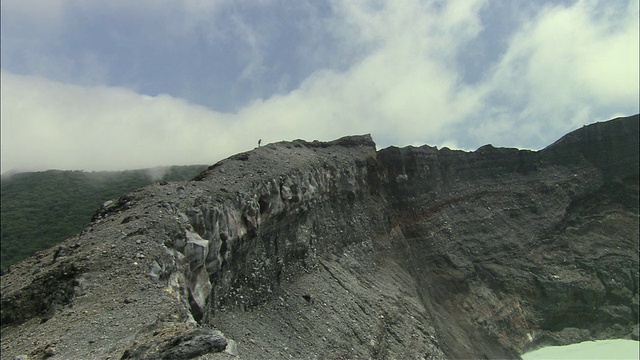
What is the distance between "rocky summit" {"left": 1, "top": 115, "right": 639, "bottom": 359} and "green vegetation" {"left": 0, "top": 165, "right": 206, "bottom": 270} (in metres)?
27.3

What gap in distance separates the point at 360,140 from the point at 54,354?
2621cm

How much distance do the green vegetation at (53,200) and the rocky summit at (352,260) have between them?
27.3 m

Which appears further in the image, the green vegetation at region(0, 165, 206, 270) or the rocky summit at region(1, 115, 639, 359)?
the green vegetation at region(0, 165, 206, 270)

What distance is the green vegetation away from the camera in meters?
50.6

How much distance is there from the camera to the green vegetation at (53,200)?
50625 mm

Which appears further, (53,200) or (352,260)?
(53,200)

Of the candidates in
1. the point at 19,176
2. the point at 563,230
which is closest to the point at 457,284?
the point at 563,230

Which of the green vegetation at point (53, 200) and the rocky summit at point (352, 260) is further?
the green vegetation at point (53, 200)

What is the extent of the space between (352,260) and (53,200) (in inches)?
1955

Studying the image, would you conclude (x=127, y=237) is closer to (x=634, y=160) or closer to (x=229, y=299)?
(x=229, y=299)

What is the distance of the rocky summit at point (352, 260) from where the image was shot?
12.1m

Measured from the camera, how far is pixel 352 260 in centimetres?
2648

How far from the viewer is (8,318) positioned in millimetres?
13336

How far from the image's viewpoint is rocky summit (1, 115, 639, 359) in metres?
12.1
